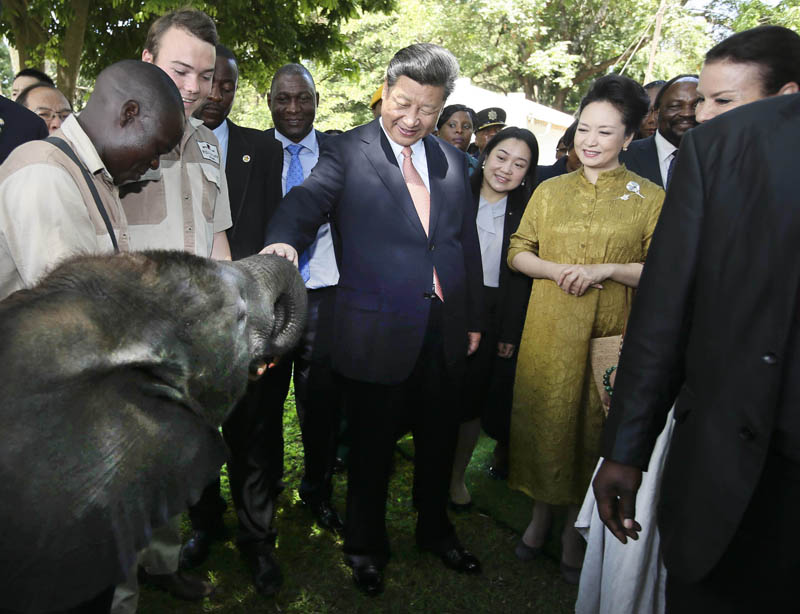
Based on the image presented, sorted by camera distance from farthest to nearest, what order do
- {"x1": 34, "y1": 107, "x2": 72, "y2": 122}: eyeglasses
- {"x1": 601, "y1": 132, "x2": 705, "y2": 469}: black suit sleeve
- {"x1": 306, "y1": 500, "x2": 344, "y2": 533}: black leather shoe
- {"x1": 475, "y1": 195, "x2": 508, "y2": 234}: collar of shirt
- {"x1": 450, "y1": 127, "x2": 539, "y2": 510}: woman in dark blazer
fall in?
{"x1": 34, "y1": 107, "x2": 72, "y2": 122}: eyeglasses < {"x1": 475, "y1": 195, "x2": 508, "y2": 234}: collar of shirt < {"x1": 450, "y1": 127, "x2": 539, "y2": 510}: woman in dark blazer < {"x1": 306, "y1": 500, "x2": 344, "y2": 533}: black leather shoe < {"x1": 601, "y1": 132, "x2": 705, "y2": 469}: black suit sleeve

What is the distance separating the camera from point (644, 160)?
4258mm

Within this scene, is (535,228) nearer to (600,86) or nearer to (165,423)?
(600,86)

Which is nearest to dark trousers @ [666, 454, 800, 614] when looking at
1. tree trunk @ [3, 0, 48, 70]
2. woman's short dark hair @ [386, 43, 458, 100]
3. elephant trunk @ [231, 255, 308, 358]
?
elephant trunk @ [231, 255, 308, 358]

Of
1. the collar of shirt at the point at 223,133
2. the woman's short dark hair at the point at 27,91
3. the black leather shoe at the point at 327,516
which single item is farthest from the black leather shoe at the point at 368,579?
the woman's short dark hair at the point at 27,91

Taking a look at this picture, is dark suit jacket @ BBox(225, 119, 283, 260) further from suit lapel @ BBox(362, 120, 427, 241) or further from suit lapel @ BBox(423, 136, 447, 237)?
suit lapel @ BBox(423, 136, 447, 237)

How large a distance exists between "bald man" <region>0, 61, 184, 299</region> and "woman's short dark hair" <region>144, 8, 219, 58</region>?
1.14 metres

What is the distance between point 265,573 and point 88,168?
2.42 metres

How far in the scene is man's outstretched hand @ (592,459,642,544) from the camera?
1.80 meters

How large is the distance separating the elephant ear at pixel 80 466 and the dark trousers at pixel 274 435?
2129 mm

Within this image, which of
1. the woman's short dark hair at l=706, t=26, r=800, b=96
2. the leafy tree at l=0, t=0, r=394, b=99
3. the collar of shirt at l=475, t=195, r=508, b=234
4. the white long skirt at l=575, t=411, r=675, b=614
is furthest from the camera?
the leafy tree at l=0, t=0, r=394, b=99

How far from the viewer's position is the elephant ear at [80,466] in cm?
91

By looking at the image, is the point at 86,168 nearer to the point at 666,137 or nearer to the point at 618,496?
the point at 618,496

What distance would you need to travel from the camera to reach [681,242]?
1650mm

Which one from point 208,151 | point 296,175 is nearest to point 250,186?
point 296,175
